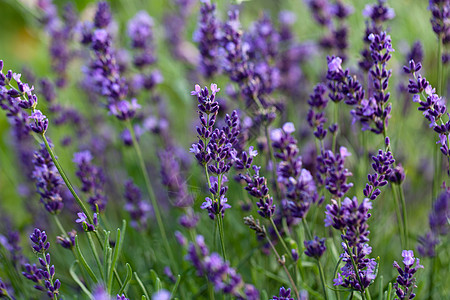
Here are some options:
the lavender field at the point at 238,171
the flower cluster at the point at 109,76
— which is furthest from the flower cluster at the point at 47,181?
the flower cluster at the point at 109,76

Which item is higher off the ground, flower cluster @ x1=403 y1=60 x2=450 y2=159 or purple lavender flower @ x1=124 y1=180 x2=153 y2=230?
purple lavender flower @ x1=124 y1=180 x2=153 y2=230

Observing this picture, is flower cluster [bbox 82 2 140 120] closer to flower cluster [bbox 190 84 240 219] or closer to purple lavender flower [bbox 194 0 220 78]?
purple lavender flower [bbox 194 0 220 78]

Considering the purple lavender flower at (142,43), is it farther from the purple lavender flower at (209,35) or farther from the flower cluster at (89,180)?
the flower cluster at (89,180)

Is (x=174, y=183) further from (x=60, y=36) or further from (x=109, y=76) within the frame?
(x=60, y=36)

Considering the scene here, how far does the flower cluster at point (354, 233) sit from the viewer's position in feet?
3.62

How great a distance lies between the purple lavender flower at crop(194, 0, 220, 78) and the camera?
6.15 feet

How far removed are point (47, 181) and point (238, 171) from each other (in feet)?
2.54

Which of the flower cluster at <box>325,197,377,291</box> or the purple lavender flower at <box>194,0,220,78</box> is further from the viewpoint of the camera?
the purple lavender flower at <box>194,0,220,78</box>


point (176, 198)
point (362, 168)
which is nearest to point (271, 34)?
point (362, 168)

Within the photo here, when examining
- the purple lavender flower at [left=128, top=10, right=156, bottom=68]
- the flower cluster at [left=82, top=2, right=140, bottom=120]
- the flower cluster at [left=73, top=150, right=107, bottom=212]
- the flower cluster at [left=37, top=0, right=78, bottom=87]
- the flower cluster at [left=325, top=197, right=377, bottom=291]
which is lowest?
the flower cluster at [left=325, top=197, right=377, bottom=291]

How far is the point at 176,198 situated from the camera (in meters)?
1.92

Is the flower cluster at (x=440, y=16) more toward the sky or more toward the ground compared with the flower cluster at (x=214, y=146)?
more toward the sky

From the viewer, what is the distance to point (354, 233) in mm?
1121

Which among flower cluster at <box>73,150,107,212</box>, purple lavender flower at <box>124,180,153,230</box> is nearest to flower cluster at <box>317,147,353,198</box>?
flower cluster at <box>73,150,107,212</box>
